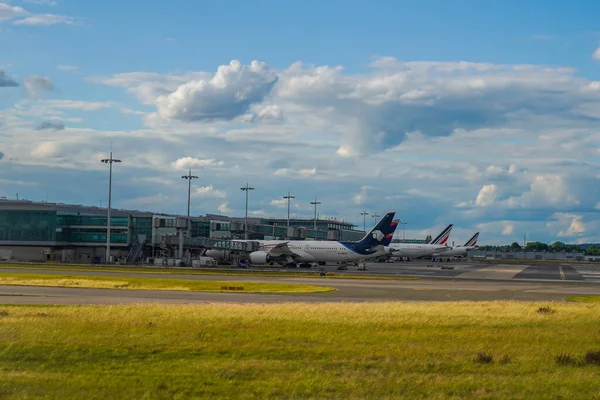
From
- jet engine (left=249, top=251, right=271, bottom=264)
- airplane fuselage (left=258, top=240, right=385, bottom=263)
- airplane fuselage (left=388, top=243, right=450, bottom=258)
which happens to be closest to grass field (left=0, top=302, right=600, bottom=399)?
jet engine (left=249, top=251, right=271, bottom=264)

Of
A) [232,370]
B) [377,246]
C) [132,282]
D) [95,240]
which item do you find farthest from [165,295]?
[95,240]

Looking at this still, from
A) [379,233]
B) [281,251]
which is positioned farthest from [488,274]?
[281,251]

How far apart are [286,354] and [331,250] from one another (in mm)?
89832

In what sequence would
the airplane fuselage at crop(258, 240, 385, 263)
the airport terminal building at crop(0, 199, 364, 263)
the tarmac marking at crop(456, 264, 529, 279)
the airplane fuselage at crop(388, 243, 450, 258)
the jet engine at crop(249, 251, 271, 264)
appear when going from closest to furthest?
the tarmac marking at crop(456, 264, 529, 279) < the jet engine at crop(249, 251, 271, 264) < the airplane fuselage at crop(258, 240, 385, 263) < the airport terminal building at crop(0, 199, 364, 263) < the airplane fuselage at crop(388, 243, 450, 258)

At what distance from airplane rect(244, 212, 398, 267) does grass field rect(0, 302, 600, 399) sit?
249ft

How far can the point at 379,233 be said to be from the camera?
109 meters

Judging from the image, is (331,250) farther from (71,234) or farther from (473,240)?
(473,240)

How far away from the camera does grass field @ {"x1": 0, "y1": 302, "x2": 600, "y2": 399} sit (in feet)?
51.8

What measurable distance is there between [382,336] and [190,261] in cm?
9125

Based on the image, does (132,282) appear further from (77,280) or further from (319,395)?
(319,395)

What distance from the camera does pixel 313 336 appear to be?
24.1m

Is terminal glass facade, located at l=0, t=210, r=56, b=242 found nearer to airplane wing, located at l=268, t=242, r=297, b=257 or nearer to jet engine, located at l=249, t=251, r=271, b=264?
jet engine, located at l=249, t=251, r=271, b=264

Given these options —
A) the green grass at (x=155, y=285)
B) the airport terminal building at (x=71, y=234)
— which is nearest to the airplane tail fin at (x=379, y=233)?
the airport terminal building at (x=71, y=234)

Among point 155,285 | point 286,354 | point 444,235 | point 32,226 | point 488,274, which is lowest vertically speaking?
point 488,274
